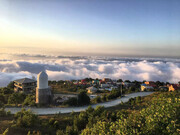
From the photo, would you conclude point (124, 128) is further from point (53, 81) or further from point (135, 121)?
point (53, 81)

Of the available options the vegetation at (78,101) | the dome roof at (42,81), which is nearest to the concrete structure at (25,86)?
the dome roof at (42,81)

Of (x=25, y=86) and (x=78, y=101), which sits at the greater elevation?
(x=78, y=101)

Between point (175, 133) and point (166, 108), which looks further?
point (166, 108)

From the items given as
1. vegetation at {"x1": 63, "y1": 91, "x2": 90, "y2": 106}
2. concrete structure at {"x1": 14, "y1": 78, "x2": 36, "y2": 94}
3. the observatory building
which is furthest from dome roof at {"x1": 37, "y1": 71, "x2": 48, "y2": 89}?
concrete structure at {"x1": 14, "y1": 78, "x2": 36, "y2": 94}

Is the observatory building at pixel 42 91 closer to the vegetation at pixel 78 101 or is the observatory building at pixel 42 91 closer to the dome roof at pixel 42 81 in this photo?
the dome roof at pixel 42 81

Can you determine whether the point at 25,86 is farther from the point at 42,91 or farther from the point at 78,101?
the point at 78,101

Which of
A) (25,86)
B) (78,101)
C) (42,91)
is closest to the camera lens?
(42,91)

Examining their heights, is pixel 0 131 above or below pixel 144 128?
below

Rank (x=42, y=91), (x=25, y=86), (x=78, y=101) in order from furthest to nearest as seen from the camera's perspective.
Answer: (x=25, y=86), (x=78, y=101), (x=42, y=91)

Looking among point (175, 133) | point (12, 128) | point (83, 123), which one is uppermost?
point (175, 133)

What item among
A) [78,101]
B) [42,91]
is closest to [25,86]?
[42,91]

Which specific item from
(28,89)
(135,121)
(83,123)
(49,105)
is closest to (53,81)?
(28,89)
